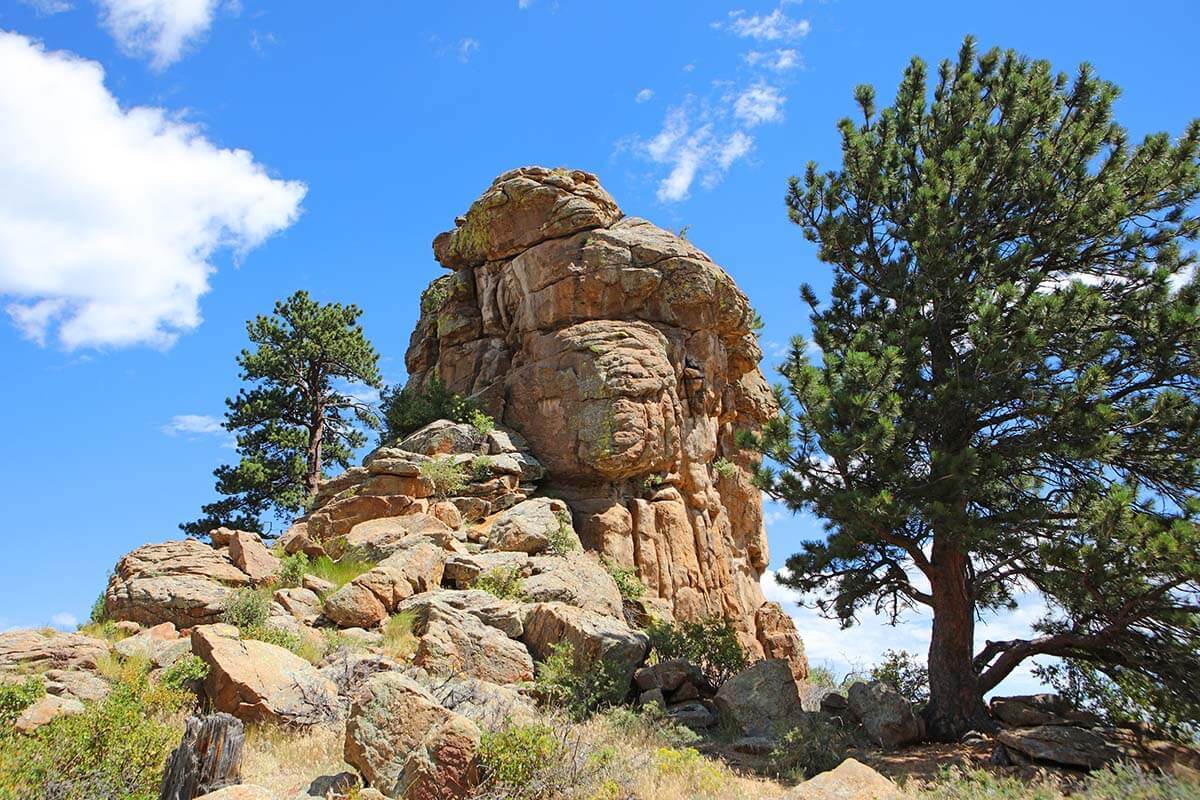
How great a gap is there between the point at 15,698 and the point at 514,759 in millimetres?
5953

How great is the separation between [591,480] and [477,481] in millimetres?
2970

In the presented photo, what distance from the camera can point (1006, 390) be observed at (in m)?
11.8

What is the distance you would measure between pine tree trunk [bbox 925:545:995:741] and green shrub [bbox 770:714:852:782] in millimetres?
1703

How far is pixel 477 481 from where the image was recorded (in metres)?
19.4

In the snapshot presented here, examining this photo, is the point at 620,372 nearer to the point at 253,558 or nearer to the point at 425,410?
the point at 425,410

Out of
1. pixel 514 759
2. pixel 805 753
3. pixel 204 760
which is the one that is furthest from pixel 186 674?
pixel 805 753

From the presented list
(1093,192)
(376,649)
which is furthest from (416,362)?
(1093,192)

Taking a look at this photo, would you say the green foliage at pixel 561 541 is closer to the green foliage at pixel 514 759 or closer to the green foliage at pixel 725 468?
the green foliage at pixel 725 468

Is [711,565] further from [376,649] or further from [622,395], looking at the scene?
[376,649]

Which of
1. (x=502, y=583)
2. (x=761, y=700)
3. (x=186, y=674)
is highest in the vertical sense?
(x=502, y=583)

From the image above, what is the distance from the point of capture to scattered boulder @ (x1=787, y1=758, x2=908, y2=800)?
8.04 metres

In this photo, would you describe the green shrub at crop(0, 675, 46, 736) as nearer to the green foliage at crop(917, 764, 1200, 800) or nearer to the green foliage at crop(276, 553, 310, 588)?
the green foliage at crop(276, 553, 310, 588)

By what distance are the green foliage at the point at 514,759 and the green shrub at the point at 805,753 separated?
3.55m

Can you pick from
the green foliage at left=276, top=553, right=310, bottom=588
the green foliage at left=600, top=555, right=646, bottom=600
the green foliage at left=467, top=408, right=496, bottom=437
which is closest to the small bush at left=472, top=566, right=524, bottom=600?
the green foliage at left=600, top=555, right=646, bottom=600
